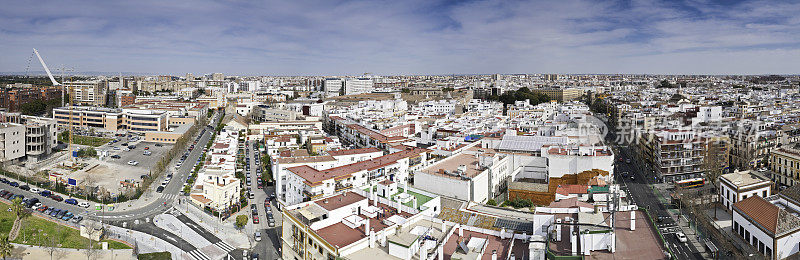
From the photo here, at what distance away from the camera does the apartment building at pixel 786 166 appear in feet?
41.1

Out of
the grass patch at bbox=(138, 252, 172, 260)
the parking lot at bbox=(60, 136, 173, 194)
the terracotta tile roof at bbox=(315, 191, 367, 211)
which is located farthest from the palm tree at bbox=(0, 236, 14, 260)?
the terracotta tile roof at bbox=(315, 191, 367, 211)

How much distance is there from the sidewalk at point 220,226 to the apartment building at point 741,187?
11000mm

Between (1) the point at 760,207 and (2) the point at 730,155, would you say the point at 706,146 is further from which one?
(1) the point at 760,207

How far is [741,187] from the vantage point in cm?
1095

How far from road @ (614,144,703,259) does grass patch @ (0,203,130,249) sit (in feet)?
37.5

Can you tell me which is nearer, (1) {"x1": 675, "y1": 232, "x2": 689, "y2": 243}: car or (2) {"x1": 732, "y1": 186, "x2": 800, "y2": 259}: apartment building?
(2) {"x1": 732, "y1": 186, "x2": 800, "y2": 259}: apartment building

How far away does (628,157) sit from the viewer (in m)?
18.9

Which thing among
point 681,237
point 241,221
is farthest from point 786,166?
point 241,221

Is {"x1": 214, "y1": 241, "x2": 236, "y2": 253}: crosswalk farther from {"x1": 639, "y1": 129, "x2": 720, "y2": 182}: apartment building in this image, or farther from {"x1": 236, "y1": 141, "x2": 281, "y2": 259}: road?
{"x1": 639, "y1": 129, "x2": 720, "y2": 182}: apartment building

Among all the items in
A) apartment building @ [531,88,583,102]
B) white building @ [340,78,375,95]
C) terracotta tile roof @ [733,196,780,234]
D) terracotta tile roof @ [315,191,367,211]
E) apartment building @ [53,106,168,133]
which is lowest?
terracotta tile roof @ [733,196,780,234]

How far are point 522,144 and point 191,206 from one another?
9.50 m

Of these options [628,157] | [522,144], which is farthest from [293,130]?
[628,157]

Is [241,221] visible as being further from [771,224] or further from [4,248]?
[771,224]

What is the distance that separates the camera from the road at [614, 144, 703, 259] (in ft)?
31.6
